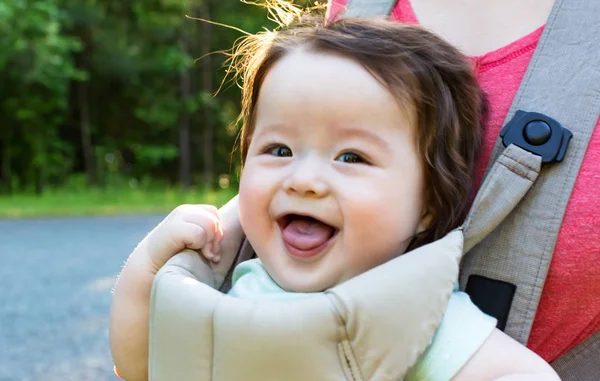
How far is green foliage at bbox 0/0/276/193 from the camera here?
16072 millimetres

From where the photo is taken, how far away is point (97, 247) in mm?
8594

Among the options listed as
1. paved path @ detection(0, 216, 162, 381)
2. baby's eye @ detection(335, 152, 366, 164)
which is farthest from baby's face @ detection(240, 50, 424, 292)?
paved path @ detection(0, 216, 162, 381)

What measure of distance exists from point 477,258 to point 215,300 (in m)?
0.42

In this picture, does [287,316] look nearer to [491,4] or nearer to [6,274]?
[491,4]

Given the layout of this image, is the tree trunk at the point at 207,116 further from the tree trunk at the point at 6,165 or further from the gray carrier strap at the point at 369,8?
the gray carrier strap at the point at 369,8

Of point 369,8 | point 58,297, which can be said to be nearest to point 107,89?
point 58,297

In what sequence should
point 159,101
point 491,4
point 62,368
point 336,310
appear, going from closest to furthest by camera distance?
point 336,310
point 491,4
point 62,368
point 159,101

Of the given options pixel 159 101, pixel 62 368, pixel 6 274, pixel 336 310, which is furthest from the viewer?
pixel 159 101

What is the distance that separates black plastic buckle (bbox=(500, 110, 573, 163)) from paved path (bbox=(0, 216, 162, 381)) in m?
3.02

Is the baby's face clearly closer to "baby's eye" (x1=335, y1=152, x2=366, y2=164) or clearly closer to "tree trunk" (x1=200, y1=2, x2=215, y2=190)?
"baby's eye" (x1=335, y1=152, x2=366, y2=164)

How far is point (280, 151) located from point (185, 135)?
1966 cm

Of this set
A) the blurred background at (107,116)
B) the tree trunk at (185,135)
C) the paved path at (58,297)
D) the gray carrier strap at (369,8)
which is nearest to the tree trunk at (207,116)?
the blurred background at (107,116)

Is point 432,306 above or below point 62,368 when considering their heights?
above

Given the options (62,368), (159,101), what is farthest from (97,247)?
Result: (159,101)
